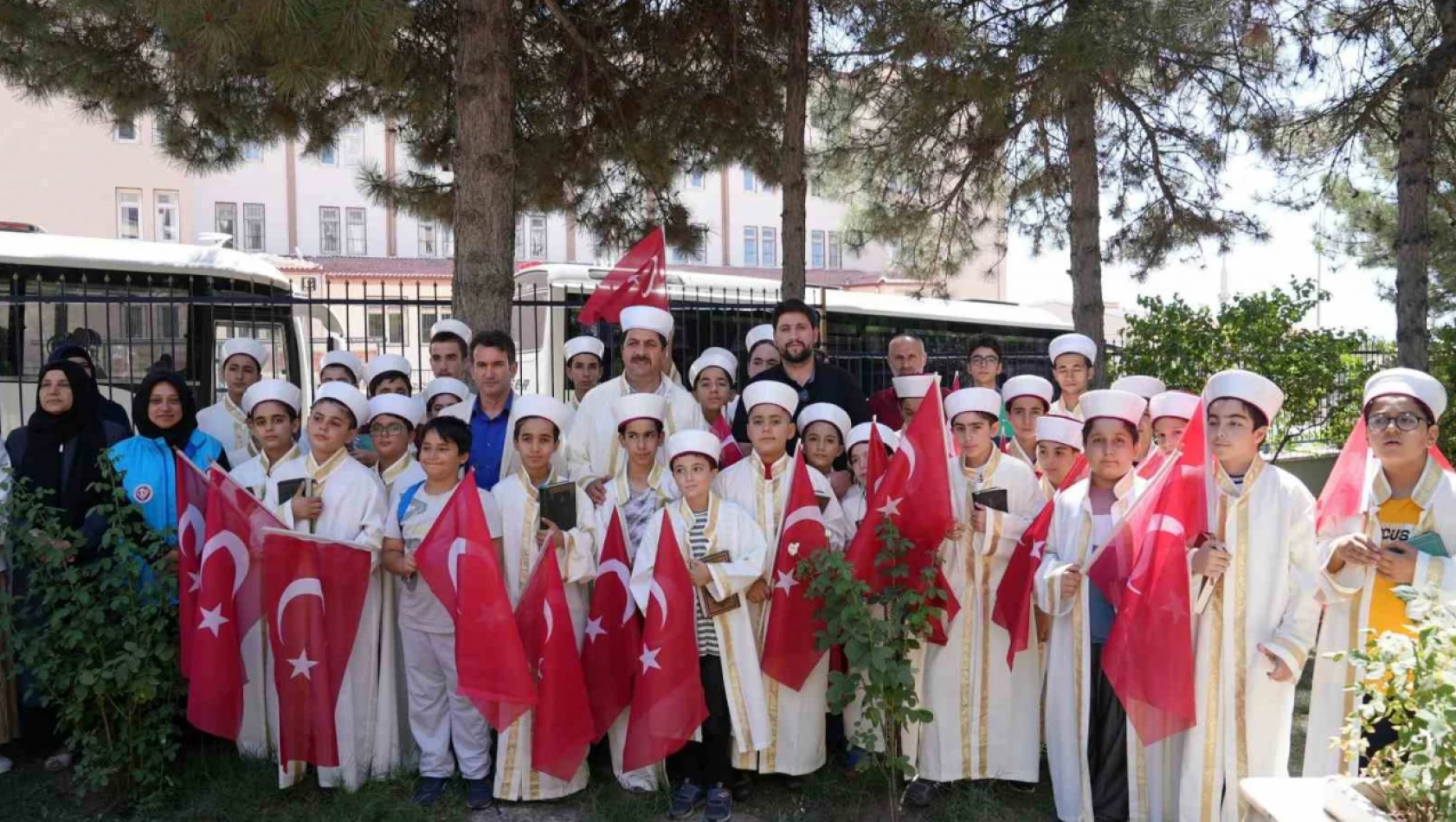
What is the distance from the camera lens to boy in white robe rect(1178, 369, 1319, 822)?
394cm

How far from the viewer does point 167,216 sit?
101 feet

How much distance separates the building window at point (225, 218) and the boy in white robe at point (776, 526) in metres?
31.3

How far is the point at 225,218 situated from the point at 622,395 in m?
31.2

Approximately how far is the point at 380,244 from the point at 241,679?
108 feet

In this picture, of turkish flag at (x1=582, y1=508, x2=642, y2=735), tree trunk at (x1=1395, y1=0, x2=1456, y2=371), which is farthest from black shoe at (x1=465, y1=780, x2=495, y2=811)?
tree trunk at (x1=1395, y1=0, x2=1456, y2=371)

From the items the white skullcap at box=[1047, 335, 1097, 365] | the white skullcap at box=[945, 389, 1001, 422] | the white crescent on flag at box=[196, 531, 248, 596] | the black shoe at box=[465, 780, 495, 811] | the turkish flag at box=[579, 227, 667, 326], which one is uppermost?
the turkish flag at box=[579, 227, 667, 326]

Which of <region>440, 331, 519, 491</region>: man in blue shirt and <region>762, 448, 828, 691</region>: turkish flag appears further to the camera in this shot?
<region>440, 331, 519, 491</region>: man in blue shirt

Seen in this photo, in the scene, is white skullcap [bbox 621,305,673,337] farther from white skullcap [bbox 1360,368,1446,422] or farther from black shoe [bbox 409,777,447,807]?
white skullcap [bbox 1360,368,1446,422]

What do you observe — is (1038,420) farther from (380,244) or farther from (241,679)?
(380,244)

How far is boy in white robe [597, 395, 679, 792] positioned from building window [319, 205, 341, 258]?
3244 cm

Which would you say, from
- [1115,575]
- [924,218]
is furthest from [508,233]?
[924,218]

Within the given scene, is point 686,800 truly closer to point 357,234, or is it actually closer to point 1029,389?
point 1029,389

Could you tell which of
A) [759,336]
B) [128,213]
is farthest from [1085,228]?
[128,213]

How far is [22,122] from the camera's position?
2727cm
